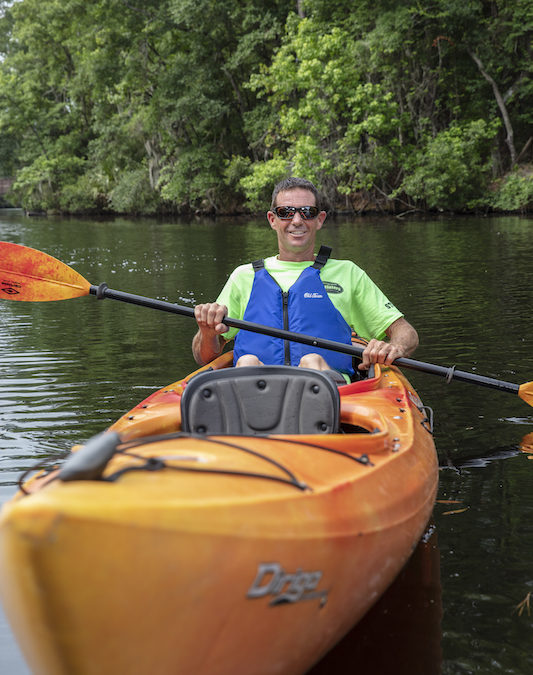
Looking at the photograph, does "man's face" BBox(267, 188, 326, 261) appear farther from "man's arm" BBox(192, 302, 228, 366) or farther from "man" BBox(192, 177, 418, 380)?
"man's arm" BBox(192, 302, 228, 366)

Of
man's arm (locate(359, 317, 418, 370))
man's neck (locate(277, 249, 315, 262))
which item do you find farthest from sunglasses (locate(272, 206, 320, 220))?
man's arm (locate(359, 317, 418, 370))

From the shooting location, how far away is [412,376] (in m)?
5.57

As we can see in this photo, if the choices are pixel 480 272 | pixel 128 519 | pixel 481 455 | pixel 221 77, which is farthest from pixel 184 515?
pixel 221 77

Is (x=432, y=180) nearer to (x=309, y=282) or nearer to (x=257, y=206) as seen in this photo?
→ (x=257, y=206)

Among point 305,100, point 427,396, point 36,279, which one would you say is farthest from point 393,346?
point 305,100

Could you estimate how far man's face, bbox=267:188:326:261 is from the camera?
3.62 meters

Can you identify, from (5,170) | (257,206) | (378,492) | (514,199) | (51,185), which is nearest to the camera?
(378,492)

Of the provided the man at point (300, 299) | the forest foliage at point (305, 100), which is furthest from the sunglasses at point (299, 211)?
the forest foliage at point (305, 100)

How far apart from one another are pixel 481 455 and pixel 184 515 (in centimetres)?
262

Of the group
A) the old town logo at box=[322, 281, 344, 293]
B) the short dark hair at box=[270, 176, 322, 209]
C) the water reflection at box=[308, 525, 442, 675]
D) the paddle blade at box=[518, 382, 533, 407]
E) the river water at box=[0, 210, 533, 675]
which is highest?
the short dark hair at box=[270, 176, 322, 209]

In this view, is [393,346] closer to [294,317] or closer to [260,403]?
[294,317]

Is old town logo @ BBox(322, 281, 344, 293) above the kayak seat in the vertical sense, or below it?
above

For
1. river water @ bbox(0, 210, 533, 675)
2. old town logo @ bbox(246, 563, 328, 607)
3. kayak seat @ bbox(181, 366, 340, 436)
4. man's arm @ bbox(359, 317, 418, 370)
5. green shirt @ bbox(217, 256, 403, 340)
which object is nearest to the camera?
old town logo @ bbox(246, 563, 328, 607)

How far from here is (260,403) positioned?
9.21ft
